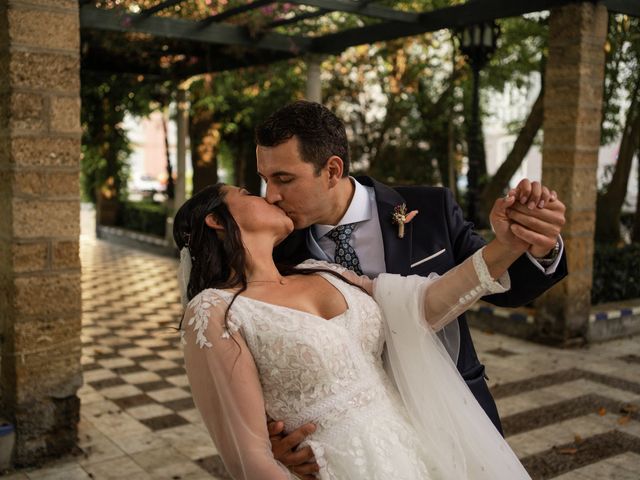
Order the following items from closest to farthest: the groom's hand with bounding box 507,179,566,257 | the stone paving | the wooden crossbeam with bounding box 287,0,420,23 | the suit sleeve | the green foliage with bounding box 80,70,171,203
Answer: the groom's hand with bounding box 507,179,566,257, the suit sleeve, the stone paving, the wooden crossbeam with bounding box 287,0,420,23, the green foliage with bounding box 80,70,171,203

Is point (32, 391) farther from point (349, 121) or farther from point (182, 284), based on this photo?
point (349, 121)

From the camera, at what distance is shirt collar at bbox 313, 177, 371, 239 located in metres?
2.44

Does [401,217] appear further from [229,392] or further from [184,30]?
[184,30]

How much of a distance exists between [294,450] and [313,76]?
279 inches

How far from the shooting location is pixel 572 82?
6.61 metres

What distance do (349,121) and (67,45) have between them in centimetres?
973

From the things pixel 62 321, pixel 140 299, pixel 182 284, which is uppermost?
pixel 182 284

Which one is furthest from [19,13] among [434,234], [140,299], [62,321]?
[140,299]

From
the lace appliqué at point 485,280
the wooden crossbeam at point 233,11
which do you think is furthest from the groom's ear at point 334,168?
the wooden crossbeam at point 233,11

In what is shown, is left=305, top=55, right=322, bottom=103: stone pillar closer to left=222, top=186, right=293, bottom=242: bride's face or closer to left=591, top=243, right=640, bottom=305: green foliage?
left=591, top=243, right=640, bottom=305: green foliage

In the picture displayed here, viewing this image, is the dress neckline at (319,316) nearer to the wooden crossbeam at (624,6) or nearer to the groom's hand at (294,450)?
the groom's hand at (294,450)

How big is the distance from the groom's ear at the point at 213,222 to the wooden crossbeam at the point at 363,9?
165 inches

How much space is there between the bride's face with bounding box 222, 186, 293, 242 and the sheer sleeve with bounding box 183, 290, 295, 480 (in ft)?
1.04

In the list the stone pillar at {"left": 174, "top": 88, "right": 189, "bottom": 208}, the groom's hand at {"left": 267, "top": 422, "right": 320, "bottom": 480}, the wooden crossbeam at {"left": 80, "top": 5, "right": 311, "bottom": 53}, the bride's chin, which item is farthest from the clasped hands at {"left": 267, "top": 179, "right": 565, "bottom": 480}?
the stone pillar at {"left": 174, "top": 88, "right": 189, "bottom": 208}
